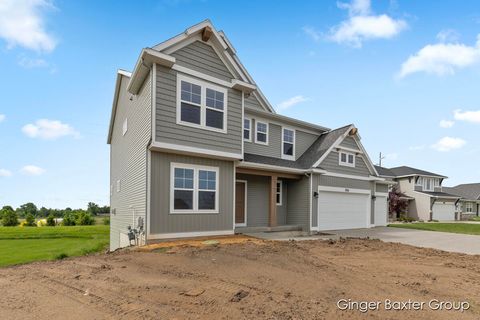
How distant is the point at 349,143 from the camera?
55.6 ft

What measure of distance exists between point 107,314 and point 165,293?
3.28 ft

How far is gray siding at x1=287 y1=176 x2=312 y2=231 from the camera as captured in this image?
48.5ft

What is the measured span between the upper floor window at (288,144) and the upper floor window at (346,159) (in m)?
2.77

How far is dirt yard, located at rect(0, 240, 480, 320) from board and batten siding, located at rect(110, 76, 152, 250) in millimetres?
3315

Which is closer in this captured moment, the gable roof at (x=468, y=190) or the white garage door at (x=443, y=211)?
the white garage door at (x=443, y=211)

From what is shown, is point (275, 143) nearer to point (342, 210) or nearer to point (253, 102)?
point (253, 102)

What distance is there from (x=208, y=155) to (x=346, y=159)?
32.2 feet

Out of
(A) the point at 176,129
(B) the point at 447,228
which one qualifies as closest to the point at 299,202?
(A) the point at 176,129

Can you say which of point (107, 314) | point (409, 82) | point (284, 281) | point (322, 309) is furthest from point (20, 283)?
point (409, 82)

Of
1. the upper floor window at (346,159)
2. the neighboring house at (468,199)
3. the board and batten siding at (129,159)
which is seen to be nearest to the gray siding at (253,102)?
the upper floor window at (346,159)

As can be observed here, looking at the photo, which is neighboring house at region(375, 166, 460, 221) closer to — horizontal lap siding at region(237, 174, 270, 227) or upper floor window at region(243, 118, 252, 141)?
horizontal lap siding at region(237, 174, 270, 227)

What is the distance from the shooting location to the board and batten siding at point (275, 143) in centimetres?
1470

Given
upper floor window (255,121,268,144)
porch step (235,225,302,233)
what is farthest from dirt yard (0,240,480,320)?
upper floor window (255,121,268,144)

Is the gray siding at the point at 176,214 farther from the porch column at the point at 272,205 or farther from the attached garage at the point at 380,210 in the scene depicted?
the attached garage at the point at 380,210
